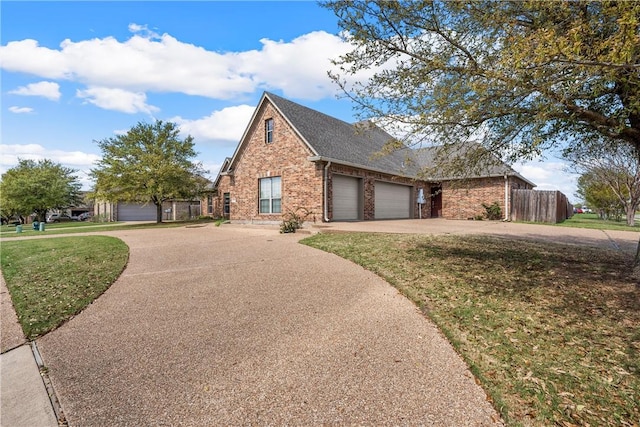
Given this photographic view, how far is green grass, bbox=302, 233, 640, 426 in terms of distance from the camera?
2615 mm

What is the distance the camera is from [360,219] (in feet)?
57.5

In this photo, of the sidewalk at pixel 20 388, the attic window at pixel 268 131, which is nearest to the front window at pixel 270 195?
the attic window at pixel 268 131

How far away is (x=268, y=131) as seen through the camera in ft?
58.3

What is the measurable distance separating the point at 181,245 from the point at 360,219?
33.2 ft

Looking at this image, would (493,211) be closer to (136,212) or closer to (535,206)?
(535,206)

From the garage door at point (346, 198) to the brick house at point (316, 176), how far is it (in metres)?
0.03

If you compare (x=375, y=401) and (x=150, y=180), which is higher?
(x=150, y=180)

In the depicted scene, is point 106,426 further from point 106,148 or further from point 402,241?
point 106,148

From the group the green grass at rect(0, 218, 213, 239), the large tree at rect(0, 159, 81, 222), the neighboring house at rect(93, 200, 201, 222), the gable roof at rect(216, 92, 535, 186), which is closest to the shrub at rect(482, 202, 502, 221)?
the gable roof at rect(216, 92, 535, 186)

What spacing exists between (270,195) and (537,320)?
15.0 metres

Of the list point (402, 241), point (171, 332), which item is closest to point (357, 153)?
point (402, 241)

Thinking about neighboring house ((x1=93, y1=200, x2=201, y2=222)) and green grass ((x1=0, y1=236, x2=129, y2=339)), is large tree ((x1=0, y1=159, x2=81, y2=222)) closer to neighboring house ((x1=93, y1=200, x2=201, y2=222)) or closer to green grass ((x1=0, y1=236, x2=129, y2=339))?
neighboring house ((x1=93, y1=200, x2=201, y2=222))

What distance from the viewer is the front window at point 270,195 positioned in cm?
1739

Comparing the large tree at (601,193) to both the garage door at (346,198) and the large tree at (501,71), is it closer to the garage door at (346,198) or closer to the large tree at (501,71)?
the garage door at (346,198)
